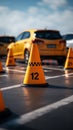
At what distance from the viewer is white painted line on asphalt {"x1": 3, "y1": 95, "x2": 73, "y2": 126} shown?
18.9ft

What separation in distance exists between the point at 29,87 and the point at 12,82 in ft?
4.47

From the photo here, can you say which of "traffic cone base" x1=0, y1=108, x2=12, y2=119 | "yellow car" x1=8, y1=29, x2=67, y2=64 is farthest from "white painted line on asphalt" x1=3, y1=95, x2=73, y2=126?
"yellow car" x1=8, y1=29, x2=67, y2=64

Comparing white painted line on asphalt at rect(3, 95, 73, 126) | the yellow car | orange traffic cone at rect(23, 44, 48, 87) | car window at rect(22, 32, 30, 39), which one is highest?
car window at rect(22, 32, 30, 39)

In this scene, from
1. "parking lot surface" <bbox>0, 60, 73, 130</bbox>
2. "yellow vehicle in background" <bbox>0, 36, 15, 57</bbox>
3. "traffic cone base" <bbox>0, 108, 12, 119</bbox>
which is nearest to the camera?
"parking lot surface" <bbox>0, 60, 73, 130</bbox>

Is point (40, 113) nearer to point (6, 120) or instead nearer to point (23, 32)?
point (6, 120)

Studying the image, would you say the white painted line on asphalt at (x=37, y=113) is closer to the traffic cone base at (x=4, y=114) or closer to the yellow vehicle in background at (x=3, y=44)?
the traffic cone base at (x=4, y=114)

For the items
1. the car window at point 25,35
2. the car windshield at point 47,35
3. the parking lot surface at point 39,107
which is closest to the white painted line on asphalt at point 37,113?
the parking lot surface at point 39,107

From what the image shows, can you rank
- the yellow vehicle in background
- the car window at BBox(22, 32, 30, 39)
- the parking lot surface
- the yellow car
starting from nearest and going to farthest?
1. the parking lot surface
2. the yellow car
3. the car window at BBox(22, 32, 30, 39)
4. the yellow vehicle in background

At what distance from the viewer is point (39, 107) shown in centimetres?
698

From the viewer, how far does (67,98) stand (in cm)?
800

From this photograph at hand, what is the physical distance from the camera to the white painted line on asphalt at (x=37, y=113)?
5.75m

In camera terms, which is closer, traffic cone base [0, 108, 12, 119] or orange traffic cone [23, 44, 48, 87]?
traffic cone base [0, 108, 12, 119]

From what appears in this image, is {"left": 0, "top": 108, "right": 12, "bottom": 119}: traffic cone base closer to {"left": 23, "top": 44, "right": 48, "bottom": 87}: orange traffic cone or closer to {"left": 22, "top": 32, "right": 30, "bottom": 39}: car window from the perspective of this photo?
{"left": 23, "top": 44, "right": 48, "bottom": 87}: orange traffic cone

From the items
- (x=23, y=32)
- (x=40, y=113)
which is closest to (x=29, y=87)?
(x=40, y=113)
